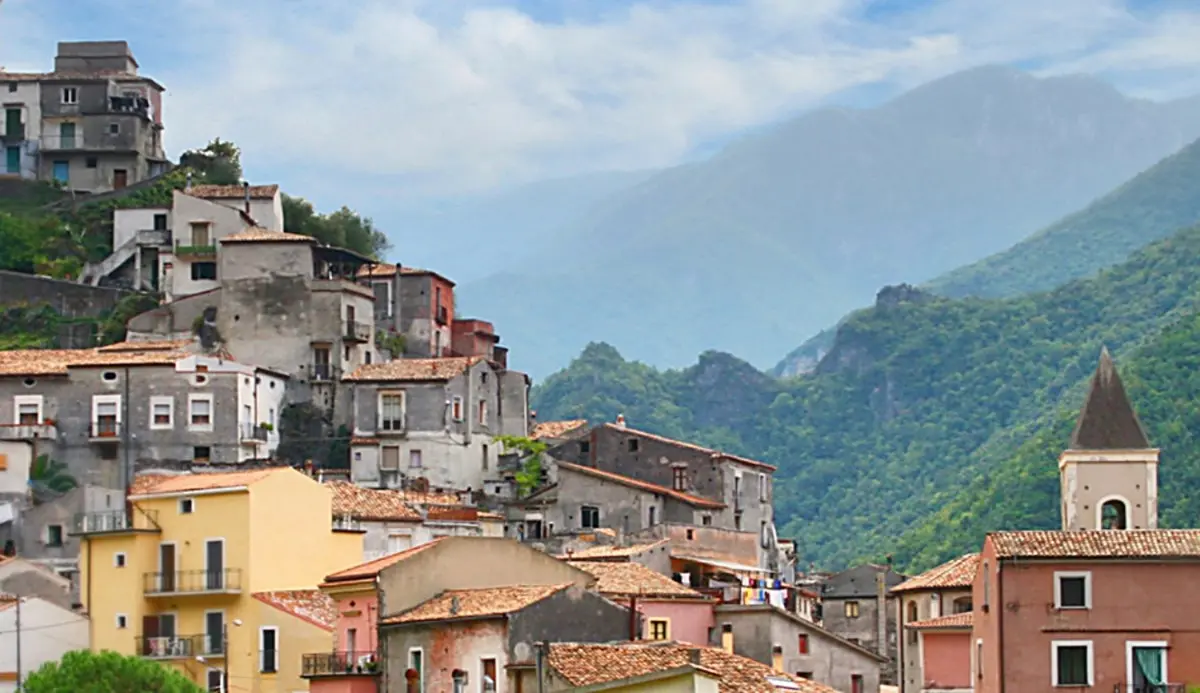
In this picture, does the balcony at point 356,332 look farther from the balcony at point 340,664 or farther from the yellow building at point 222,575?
the balcony at point 340,664

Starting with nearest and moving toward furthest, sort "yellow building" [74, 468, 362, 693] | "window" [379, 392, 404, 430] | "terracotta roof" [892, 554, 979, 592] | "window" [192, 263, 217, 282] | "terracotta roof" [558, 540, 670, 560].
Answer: "yellow building" [74, 468, 362, 693] → "terracotta roof" [892, 554, 979, 592] → "terracotta roof" [558, 540, 670, 560] → "window" [379, 392, 404, 430] → "window" [192, 263, 217, 282]

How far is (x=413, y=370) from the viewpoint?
95812 millimetres

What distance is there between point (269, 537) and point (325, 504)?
6.12 ft

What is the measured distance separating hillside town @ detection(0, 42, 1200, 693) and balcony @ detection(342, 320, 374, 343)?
12cm

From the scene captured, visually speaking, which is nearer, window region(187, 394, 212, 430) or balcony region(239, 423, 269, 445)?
window region(187, 394, 212, 430)

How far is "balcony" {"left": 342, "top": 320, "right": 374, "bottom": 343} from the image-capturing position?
321ft

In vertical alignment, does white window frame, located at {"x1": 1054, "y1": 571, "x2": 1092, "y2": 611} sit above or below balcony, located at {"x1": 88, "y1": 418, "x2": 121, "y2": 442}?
below

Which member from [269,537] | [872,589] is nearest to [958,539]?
[872,589]

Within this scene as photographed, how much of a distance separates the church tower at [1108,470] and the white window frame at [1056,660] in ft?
47.5

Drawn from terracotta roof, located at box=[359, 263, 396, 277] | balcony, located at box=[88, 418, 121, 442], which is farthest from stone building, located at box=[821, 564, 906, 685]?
balcony, located at box=[88, 418, 121, 442]

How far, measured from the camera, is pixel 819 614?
98188 millimetres

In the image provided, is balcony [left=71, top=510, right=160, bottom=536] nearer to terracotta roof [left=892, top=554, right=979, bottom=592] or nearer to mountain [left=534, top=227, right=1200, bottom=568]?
terracotta roof [left=892, top=554, right=979, bottom=592]

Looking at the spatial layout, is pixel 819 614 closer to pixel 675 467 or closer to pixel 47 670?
pixel 675 467

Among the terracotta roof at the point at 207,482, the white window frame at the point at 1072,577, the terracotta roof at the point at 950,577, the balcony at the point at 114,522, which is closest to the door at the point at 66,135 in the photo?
the balcony at the point at 114,522
